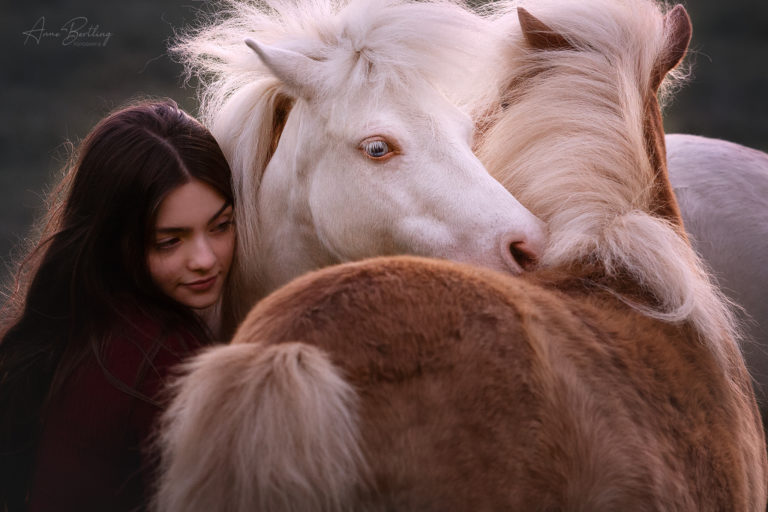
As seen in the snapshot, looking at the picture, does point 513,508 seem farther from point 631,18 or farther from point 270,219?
point 631,18

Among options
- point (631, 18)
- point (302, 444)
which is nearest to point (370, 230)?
point (631, 18)

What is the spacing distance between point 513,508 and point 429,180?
36.2 inches

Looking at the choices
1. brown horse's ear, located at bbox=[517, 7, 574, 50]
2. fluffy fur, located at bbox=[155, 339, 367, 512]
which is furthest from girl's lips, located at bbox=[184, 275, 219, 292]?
brown horse's ear, located at bbox=[517, 7, 574, 50]

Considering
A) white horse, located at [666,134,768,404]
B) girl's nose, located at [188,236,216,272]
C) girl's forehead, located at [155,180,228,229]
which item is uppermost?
girl's forehead, located at [155,180,228,229]

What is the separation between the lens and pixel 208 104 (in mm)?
2154

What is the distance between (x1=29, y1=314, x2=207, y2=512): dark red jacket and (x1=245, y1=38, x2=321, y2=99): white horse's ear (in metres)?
0.78

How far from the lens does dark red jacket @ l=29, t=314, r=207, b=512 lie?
1.41 m

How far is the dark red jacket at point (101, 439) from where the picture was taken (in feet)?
4.62

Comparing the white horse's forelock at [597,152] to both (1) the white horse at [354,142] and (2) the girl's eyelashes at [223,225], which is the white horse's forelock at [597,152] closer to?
(1) the white horse at [354,142]

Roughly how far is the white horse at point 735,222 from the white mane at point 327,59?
52.6 inches

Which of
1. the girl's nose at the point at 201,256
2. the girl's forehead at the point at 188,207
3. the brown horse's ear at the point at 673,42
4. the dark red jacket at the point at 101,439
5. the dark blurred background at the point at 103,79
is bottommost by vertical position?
the dark blurred background at the point at 103,79
